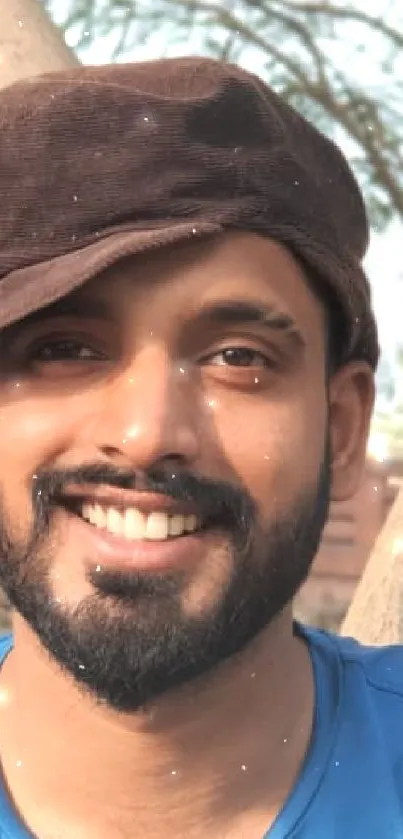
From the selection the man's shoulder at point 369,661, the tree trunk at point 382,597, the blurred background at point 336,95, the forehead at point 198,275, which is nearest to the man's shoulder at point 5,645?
the man's shoulder at point 369,661

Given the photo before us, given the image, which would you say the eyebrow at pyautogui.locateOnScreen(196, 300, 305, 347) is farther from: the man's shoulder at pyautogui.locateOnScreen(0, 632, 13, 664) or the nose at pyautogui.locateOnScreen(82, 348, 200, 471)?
the man's shoulder at pyautogui.locateOnScreen(0, 632, 13, 664)

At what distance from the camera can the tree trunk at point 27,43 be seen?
1.28m

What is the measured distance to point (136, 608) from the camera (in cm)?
69

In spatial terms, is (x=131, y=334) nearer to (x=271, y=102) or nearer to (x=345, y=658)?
(x=271, y=102)

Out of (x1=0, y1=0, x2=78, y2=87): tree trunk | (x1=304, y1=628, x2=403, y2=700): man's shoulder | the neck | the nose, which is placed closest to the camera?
the nose

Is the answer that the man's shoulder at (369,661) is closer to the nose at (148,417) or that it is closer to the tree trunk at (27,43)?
the nose at (148,417)

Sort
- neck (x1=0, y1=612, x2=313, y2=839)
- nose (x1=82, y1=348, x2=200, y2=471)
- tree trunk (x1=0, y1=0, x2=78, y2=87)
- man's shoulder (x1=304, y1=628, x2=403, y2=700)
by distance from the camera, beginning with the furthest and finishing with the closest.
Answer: tree trunk (x1=0, y1=0, x2=78, y2=87), man's shoulder (x1=304, y1=628, x2=403, y2=700), neck (x1=0, y1=612, x2=313, y2=839), nose (x1=82, y1=348, x2=200, y2=471)

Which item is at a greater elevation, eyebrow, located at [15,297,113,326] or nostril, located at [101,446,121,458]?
eyebrow, located at [15,297,113,326]

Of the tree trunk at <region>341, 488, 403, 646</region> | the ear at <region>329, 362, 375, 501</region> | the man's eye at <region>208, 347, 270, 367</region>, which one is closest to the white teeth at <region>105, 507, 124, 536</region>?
the man's eye at <region>208, 347, 270, 367</region>

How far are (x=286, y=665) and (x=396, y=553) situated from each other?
537 mm

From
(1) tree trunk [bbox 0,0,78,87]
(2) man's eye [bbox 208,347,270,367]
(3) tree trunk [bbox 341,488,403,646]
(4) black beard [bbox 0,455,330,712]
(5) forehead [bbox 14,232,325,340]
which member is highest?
(1) tree trunk [bbox 0,0,78,87]

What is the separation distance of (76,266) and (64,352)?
0.06 m

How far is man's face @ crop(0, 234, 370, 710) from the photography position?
0.69 metres

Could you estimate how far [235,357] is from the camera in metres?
0.74
